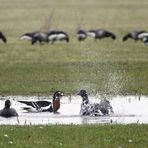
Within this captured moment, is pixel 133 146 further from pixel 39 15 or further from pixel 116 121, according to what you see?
pixel 39 15

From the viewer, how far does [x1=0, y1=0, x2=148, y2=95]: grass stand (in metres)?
20.5

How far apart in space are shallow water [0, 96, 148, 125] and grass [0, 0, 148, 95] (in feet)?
4.49

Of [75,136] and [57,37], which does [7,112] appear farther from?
[57,37]

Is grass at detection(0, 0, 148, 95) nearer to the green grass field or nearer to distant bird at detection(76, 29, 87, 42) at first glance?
the green grass field

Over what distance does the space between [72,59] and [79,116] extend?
39.5 feet

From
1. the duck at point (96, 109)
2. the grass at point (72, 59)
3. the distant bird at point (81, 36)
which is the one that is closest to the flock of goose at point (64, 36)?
the distant bird at point (81, 36)

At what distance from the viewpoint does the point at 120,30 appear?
148 feet

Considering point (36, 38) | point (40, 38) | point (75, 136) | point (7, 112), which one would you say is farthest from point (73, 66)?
point (75, 136)

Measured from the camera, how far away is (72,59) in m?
27.5

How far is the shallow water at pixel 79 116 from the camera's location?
14.9 metres

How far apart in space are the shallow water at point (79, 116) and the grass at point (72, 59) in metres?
1.37

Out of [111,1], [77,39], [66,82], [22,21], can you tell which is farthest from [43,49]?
[111,1]

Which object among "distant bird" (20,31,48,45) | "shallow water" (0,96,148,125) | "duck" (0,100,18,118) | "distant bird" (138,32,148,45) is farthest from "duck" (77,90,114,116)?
"distant bird" (20,31,48,45)

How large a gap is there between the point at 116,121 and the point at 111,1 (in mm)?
54173
